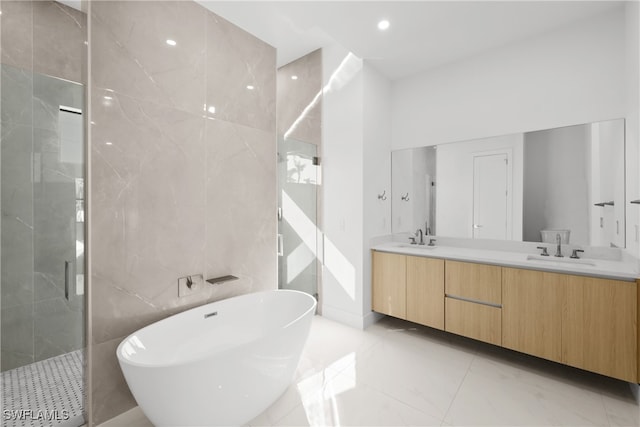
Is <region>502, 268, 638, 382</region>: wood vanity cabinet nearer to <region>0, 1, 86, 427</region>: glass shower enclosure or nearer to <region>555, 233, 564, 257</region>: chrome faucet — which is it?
<region>555, 233, 564, 257</region>: chrome faucet

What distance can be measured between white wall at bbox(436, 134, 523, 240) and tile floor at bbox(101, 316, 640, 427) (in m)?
1.14

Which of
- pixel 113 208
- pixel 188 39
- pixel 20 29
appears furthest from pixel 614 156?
pixel 20 29

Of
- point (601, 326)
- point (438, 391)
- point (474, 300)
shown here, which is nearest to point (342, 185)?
point (474, 300)

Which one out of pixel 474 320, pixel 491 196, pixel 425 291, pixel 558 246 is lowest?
pixel 474 320

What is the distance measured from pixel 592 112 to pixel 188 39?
3.22 m

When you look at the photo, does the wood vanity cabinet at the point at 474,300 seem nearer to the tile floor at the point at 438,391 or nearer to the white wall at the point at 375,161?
the tile floor at the point at 438,391

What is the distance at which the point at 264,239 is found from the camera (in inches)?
102

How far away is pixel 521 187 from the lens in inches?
102

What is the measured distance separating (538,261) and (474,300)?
0.57 m

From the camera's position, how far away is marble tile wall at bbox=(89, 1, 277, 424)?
165 centimetres

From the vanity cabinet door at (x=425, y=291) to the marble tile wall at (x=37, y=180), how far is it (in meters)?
2.55

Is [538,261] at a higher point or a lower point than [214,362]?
higher

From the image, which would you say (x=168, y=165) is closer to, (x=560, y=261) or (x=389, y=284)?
(x=389, y=284)

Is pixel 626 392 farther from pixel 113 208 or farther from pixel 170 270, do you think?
pixel 113 208
